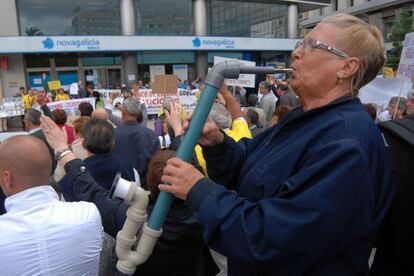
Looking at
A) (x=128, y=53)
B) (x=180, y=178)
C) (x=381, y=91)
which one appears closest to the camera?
(x=180, y=178)

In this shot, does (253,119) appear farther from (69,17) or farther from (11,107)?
(69,17)

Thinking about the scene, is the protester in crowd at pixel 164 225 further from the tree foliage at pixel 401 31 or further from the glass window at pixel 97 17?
the tree foliage at pixel 401 31

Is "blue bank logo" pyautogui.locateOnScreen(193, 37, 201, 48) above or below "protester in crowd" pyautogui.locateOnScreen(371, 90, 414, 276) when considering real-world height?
above

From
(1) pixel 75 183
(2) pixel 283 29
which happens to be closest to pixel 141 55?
(2) pixel 283 29

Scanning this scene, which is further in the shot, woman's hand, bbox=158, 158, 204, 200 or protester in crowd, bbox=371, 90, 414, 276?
protester in crowd, bbox=371, 90, 414, 276

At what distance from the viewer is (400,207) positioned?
4.97ft

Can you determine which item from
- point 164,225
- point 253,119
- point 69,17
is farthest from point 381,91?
point 69,17

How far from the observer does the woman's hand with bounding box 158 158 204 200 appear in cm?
131

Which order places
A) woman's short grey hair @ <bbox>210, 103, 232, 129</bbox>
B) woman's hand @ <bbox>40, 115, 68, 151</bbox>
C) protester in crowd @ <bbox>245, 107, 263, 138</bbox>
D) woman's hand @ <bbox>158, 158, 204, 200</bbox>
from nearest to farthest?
woman's hand @ <bbox>158, 158, 204, 200</bbox>
woman's hand @ <bbox>40, 115, 68, 151</bbox>
woman's short grey hair @ <bbox>210, 103, 232, 129</bbox>
protester in crowd @ <bbox>245, 107, 263, 138</bbox>

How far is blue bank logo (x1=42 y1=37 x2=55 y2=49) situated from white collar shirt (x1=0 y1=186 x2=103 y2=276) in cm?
2126

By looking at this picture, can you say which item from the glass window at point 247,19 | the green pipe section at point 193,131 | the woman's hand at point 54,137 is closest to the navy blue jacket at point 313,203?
the green pipe section at point 193,131

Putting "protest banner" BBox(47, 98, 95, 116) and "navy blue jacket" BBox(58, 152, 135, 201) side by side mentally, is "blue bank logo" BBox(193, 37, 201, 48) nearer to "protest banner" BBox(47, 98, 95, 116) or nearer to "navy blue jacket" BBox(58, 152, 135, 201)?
"protest banner" BBox(47, 98, 95, 116)

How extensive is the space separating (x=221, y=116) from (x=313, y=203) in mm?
2352

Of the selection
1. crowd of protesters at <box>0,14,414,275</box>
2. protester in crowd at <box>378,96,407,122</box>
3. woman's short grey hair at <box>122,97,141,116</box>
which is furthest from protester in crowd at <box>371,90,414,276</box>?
protester in crowd at <box>378,96,407,122</box>
